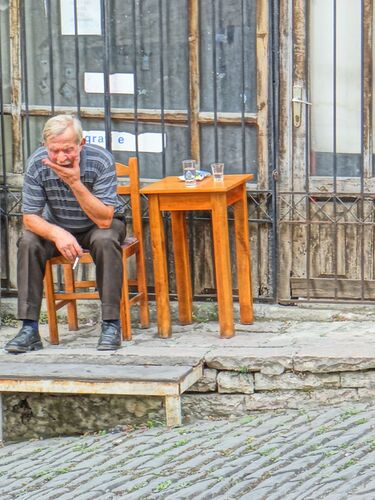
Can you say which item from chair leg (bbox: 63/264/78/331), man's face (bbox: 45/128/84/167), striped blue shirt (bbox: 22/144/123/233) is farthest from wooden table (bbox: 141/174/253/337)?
chair leg (bbox: 63/264/78/331)

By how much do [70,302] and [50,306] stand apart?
0.96 ft

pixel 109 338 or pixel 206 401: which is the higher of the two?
pixel 109 338

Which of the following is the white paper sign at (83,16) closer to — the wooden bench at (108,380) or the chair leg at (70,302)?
the chair leg at (70,302)

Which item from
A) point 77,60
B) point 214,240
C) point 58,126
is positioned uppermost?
point 77,60

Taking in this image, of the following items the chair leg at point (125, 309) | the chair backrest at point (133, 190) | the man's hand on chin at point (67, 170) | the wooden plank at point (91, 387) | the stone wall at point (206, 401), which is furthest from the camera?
the chair backrest at point (133, 190)

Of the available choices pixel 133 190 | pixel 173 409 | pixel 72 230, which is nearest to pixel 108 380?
pixel 173 409

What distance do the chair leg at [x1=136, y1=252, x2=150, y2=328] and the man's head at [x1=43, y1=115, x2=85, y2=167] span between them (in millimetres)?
991

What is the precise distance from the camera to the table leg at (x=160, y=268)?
322 inches

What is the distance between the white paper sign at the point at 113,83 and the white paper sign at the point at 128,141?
0.91 feet

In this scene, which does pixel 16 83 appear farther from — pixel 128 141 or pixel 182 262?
pixel 182 262

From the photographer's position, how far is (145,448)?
7129mm

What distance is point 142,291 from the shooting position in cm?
863

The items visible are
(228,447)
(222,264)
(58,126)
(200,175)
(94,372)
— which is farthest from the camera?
(200,175)

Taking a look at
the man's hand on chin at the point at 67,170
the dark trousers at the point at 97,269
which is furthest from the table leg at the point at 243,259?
the man's hand on chin at the point at 67,170
